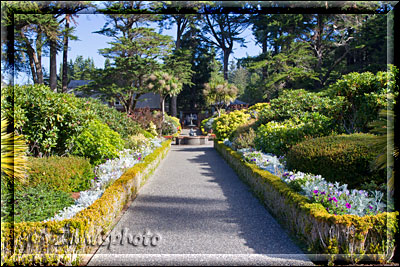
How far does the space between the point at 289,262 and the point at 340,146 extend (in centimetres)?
289

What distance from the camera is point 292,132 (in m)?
7.95

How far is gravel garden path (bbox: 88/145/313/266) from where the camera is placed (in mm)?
3250

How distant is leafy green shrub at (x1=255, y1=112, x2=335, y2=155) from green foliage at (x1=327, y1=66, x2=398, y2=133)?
19.8 inches

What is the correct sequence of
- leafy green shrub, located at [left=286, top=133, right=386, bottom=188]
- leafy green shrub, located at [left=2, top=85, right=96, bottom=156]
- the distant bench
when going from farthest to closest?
the distant bench
leafy green shrub, located at [left=2, top=85, right=96, bottom=156]
leafy green shrub, located at [left=286, top=133, right=386, bottom=188]

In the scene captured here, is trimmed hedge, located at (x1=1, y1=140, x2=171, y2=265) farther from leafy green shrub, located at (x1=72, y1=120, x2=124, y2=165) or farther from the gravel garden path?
leafy green shrub, located at (x1=72, y1=120, x2=124, y2=165)

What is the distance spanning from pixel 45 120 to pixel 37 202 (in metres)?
2.34

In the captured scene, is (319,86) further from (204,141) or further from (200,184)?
(200,184)

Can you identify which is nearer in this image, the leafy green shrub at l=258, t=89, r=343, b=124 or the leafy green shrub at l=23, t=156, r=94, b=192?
the leafy green shrub at l=23, t=156, r=94, b=192

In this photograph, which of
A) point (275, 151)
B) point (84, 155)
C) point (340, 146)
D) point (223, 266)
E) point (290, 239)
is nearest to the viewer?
point (223, 266)

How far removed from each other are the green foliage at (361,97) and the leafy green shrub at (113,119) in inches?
269

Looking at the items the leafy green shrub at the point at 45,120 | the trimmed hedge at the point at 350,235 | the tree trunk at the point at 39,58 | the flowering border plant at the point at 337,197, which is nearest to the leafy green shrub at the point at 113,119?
the leafy green shrub at the point at 45,120

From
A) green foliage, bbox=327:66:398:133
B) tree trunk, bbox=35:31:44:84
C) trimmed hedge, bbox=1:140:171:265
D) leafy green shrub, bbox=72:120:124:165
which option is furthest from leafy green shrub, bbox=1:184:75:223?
tree trunk, bbox=35:31:44:84

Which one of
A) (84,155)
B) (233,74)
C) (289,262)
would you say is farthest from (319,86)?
(233,74)

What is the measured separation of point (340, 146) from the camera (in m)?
5.30
